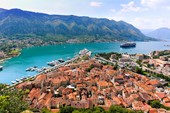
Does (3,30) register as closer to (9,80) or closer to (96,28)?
(96,28)

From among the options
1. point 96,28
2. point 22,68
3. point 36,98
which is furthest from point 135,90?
point 96,28

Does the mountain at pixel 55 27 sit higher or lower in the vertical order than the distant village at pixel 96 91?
higher

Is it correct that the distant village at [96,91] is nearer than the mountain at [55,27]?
Yes

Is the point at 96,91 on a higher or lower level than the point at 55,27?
lower

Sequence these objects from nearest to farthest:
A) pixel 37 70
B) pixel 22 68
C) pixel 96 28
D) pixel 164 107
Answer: pixel 164 107 < pixel 37 70 < pixel 22 68 < pixel 96 28

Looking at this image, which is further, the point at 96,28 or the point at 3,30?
the point at 96,28

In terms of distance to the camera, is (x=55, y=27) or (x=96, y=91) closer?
(x=96, y=91)

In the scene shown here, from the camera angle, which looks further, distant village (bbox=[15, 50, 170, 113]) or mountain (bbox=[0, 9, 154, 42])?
mountain (bbox=[0, 9, 154, 42])

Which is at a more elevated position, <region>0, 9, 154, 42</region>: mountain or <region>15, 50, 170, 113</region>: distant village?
<region>0, 9, 154, 42</region>: mountain
